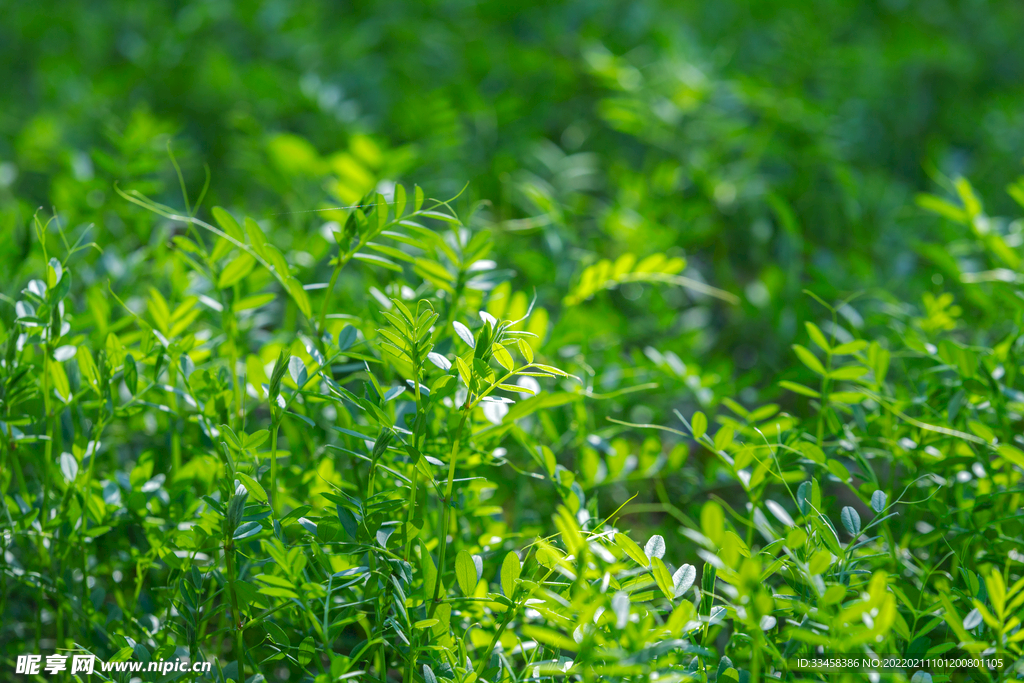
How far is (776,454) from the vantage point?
0.82 meters

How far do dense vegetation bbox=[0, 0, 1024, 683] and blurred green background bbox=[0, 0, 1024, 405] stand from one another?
13mm

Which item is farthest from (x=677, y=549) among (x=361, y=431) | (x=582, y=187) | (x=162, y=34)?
(x=162, y=34)

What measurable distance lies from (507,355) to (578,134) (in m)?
1.31

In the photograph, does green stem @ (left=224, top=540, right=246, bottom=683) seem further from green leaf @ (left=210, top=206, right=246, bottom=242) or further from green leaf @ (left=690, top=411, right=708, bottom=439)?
green leaf @ (left=690, top=411, right=708, bottom=439)

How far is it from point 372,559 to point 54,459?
1.43 ft

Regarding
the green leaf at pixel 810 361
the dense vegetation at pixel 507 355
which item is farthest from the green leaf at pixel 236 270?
the green leaf at pixel 810 361

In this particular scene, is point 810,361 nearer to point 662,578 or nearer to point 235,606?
point 662,578

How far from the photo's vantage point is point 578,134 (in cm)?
184

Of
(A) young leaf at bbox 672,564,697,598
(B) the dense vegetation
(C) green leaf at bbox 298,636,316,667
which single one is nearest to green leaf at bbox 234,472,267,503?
(B) the dense vegetation

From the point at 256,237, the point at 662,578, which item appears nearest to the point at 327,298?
the point at 256,237

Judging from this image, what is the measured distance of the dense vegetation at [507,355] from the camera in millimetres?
685

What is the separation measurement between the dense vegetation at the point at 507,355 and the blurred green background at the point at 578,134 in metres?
0.01

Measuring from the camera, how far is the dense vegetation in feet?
2.25

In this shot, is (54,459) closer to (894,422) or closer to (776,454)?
(776,454)
